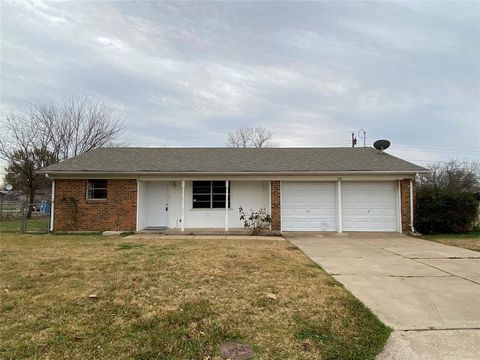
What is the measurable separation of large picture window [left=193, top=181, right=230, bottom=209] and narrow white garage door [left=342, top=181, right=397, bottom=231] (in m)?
5.30

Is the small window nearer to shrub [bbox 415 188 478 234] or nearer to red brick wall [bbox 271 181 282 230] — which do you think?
red brick wall [bbox 271 181 282 230]

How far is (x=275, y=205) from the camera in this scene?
1332 cm

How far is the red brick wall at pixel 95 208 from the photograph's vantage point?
13.1 meters

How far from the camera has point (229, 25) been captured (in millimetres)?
11438

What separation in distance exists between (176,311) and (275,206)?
377 inches

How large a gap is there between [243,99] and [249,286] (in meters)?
14.8

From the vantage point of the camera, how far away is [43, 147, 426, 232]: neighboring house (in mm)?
13117

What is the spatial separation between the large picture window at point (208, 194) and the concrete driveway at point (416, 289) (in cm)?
492

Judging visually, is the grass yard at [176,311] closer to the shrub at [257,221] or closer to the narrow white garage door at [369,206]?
the shrub at [257,221]

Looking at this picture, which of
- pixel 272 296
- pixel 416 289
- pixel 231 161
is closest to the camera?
pixel 272 296

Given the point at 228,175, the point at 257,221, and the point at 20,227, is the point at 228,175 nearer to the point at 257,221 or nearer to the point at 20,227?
the point at 257,221

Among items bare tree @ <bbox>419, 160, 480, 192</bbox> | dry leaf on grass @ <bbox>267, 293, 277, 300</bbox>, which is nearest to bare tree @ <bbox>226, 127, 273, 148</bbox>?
bare tree @ <bbox>419, 160, 480, 192</bbox>

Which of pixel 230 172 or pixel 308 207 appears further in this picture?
pixel 308 207

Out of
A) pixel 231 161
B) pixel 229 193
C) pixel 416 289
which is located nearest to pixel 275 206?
pixel 229 193
